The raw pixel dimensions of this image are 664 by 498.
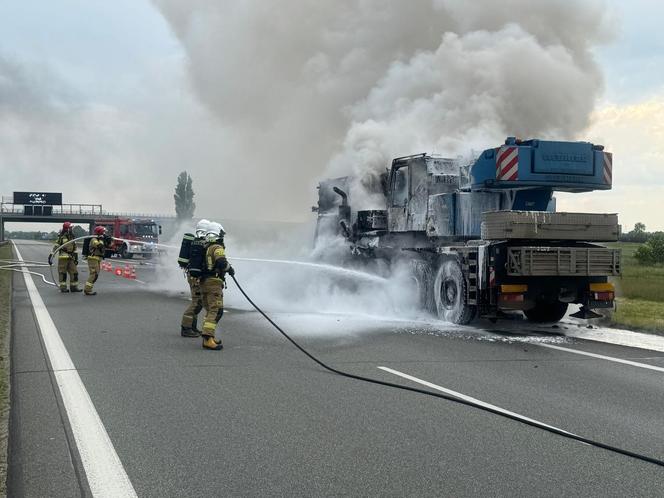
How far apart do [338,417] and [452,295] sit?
20.9 ft

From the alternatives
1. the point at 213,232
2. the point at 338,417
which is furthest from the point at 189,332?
the point at 338,417

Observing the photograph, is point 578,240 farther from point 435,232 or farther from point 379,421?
point 379,421

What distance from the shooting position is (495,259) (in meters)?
9.99

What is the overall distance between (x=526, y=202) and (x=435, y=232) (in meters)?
1.62

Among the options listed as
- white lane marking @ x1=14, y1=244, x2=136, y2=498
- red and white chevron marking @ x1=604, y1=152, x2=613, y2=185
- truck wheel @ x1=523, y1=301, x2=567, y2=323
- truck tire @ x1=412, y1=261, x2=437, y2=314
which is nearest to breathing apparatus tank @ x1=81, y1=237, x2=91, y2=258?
truck tire @ x1=412, y1=261, x2=437, y2=314

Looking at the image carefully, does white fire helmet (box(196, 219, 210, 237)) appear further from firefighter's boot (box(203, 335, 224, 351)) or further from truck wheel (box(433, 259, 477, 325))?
truck wheel (box(433, 259, 477, 325))

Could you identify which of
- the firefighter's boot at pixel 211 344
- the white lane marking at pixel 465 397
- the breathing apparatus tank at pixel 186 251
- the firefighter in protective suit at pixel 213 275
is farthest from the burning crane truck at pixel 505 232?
the breathing apparatus tank at pixel 186 251

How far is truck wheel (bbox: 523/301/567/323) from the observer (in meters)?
11.4

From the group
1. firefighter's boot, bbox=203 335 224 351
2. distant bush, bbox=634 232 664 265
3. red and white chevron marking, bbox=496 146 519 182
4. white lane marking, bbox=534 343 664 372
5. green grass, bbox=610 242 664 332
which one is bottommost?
white lane marking, bbox=534 343 664 372

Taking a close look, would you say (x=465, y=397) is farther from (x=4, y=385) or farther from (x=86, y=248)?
(x=86, y=248)

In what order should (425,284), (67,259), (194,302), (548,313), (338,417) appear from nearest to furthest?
1. (338,417)
2. (194,302)
3. (548,313)
4. (425,284)
5. (67,259)

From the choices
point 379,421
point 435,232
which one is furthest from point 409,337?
point 379,421

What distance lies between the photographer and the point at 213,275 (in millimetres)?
8688

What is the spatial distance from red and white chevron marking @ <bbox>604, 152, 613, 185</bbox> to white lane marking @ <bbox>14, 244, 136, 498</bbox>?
8.70 m
